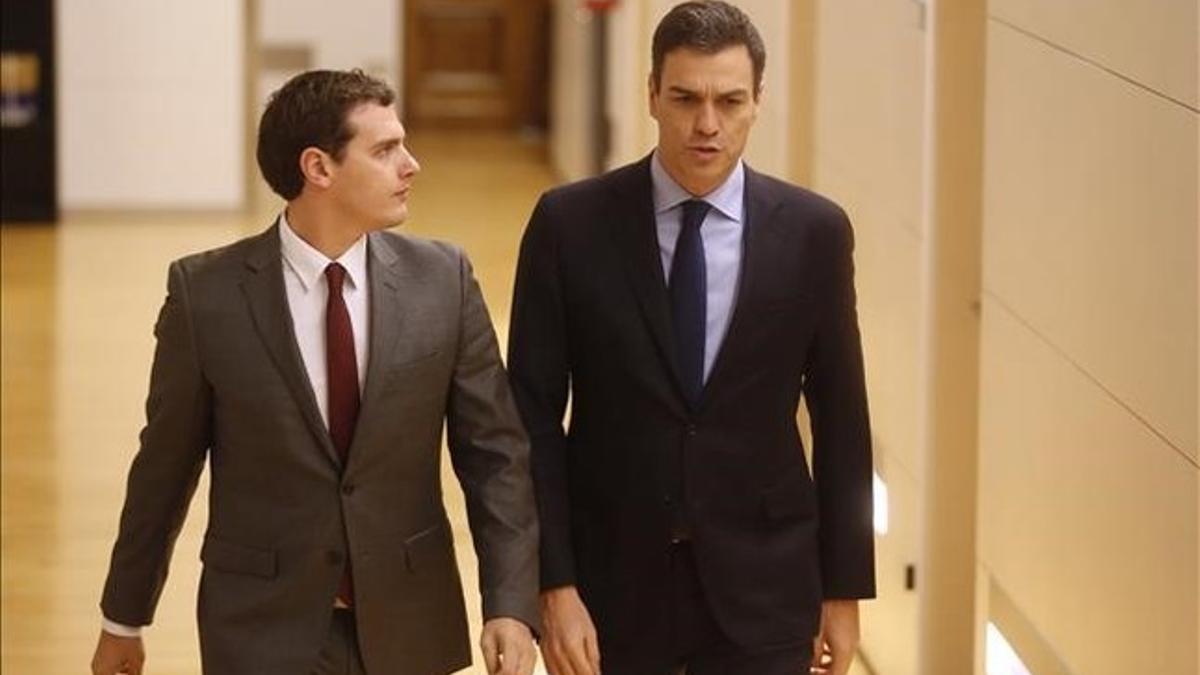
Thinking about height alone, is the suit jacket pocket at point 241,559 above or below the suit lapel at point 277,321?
below

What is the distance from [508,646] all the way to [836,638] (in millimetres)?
571

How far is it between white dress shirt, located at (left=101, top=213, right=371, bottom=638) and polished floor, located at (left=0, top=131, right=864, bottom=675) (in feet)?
9.97

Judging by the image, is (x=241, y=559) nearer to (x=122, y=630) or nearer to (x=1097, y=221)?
(x=122, y=630)

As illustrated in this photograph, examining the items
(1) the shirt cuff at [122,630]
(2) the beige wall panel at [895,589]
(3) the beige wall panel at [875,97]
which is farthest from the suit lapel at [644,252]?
(2) the beige wall panel at [895,589]

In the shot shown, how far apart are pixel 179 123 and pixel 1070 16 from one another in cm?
1056

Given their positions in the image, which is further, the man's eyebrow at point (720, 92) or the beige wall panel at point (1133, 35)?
the beige wall panel at point (1133, 35)

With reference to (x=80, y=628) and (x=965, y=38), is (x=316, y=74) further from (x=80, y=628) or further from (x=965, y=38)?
(x=80, y=628)

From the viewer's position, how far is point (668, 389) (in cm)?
457

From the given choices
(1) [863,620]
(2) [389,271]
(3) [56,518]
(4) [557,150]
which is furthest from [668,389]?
(4) [557,150]

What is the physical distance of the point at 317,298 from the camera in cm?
456

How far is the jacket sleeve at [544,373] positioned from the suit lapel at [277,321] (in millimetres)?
338

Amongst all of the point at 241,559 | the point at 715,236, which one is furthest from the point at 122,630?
the point at 715,236

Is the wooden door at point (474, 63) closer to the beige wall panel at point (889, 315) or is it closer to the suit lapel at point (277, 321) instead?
the beige wall panel at point (889, 315)

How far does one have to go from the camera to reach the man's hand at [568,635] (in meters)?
4.51
